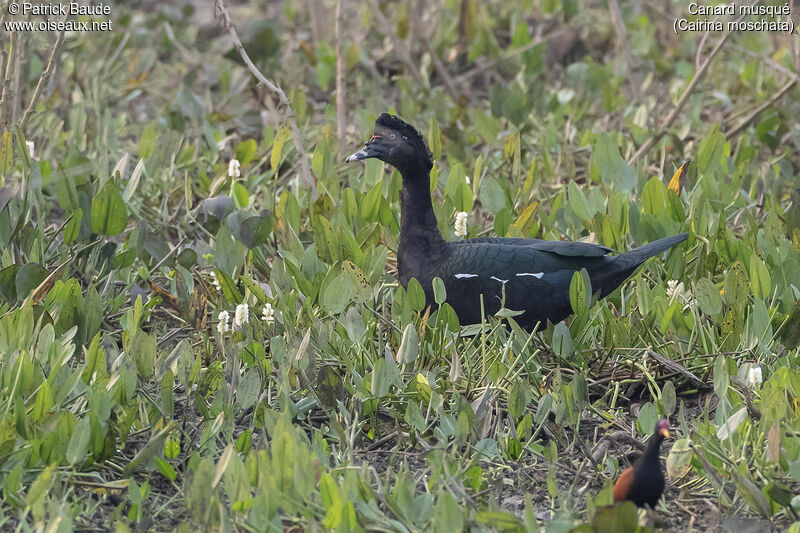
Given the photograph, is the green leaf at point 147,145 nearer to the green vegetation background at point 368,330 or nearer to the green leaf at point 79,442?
the green vegetation background at point 368,330

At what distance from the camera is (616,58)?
7246 mm

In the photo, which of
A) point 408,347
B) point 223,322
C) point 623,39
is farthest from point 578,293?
point 623,39

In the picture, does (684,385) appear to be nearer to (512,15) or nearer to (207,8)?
(512,15)

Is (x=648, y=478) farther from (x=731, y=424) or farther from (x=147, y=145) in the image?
(x=147, y=145)

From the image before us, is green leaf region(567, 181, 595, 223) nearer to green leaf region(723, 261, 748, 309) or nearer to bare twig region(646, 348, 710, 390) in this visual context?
green leaf region(723, 261, 748, 309)

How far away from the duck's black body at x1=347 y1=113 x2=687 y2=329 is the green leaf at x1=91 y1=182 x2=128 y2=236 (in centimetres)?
92

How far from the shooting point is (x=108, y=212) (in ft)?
13.5

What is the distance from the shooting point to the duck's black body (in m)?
3.79

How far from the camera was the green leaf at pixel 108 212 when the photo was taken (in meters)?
4.08

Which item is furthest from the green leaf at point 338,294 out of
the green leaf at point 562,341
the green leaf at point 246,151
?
the green leaf at point 246,151

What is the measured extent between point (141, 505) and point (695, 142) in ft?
13.1

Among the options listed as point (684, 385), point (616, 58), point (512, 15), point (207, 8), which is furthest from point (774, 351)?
point (207, 8)

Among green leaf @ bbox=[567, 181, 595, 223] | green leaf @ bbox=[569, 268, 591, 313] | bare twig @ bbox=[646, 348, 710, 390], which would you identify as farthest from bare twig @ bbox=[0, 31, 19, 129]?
Answer: bare twig @ bbox=[646, 348, 710, 390]

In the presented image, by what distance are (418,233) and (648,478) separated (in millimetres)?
1542
